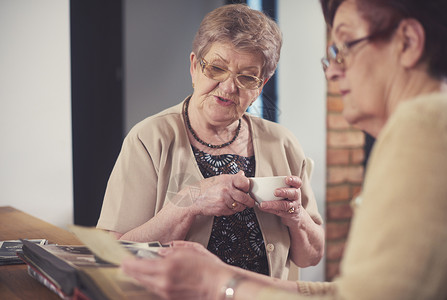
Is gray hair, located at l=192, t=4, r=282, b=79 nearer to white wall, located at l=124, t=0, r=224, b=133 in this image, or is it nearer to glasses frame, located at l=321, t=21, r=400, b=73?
glasses frame, located at l=321, t=21, r=400, b=73

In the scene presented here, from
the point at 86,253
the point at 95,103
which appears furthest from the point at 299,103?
the point at 86,253

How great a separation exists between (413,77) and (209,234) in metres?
0.83

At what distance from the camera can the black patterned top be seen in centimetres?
133

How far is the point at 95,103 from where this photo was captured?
2.15 metres

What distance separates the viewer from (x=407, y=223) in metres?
0.48

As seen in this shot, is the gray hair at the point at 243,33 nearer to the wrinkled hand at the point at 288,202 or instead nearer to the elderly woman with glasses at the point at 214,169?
the elderly woman with glasses at the point at 214,169

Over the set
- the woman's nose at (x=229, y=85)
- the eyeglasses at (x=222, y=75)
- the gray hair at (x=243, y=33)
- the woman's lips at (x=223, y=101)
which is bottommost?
the woman's lips at (x=223, y=101)

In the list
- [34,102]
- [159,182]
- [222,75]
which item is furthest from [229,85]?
[34,102]

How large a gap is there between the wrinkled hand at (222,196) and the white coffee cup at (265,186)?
2cm

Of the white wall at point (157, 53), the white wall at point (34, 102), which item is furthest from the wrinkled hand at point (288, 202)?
the white wall at point (34, 102)

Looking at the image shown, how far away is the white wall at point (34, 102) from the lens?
2133 millimetres

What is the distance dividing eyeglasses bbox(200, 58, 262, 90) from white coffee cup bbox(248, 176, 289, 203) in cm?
38

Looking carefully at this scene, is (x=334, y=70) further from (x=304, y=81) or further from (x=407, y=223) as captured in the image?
(x=304, y=81)

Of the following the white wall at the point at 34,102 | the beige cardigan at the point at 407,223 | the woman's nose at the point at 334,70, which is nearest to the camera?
the beige cardigan at the point at 407,223
